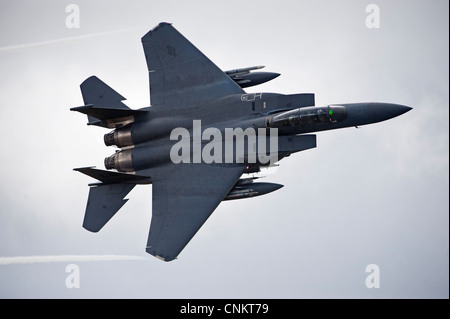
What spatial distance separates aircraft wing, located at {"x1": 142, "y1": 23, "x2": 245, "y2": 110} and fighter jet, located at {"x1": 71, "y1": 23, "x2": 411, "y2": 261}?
3cm

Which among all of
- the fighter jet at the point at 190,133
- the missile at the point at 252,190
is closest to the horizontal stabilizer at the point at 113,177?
the fighter jet at the point at 190,133

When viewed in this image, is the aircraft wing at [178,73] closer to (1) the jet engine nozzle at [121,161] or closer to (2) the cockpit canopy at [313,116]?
(1) the jet engine nozzle at [121,161]

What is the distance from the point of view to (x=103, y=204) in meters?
29.3

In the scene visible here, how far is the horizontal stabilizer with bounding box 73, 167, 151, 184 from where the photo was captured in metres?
28.3

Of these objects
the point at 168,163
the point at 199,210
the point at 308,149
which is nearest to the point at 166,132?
the point at 168,163

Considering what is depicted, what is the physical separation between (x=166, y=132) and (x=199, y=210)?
289 cm

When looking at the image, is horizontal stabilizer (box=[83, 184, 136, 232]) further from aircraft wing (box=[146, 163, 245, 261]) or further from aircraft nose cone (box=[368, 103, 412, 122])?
aircraft nose cone (box=[368, 103, 412, 122])

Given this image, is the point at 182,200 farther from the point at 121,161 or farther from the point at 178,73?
the point at 178,73

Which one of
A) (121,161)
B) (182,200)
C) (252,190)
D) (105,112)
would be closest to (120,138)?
(121,161)

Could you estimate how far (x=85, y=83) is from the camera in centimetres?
3039

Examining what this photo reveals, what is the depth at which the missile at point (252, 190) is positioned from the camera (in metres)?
28.1

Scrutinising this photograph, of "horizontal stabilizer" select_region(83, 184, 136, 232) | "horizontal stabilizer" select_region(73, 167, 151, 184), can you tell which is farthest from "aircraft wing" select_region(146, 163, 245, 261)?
"horizontal stabilizer" select_region(83, 184, 136, 232)

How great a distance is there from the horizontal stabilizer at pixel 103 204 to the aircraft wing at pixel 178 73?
316 centimetres

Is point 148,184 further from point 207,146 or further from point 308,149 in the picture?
point 308,149
